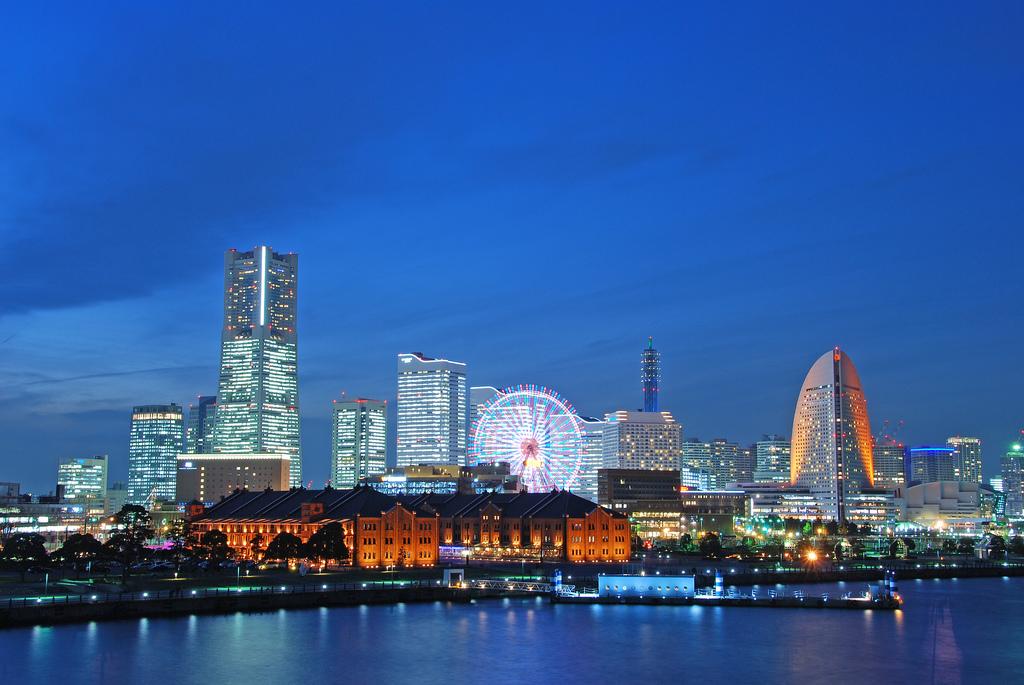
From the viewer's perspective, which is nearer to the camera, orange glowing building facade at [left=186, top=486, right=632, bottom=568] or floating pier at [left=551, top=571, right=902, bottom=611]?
floating pier at [left=551, top=571, right=902, bottom=611]

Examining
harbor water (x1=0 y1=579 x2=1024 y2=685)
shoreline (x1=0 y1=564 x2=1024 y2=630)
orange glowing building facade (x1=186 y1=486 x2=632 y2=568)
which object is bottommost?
harbor water (x1=0 y1=579 x2=1024 y2=685)

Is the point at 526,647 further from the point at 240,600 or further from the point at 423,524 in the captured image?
the point at 423,524

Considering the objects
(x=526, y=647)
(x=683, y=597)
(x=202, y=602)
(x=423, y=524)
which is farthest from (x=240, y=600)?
(x=423, y=524)

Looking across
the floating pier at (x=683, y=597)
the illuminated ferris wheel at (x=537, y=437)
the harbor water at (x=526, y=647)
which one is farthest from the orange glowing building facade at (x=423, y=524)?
the floating pier at (x=683, y=597)

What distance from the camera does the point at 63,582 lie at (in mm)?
109625

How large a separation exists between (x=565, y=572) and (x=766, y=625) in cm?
4194

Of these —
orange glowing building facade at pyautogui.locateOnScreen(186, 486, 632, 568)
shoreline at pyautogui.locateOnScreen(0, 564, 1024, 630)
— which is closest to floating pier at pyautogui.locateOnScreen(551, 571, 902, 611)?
shoreline at pyautogui.locateOnScreen(0, 564, 1024, 630)

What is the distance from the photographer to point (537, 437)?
179 m

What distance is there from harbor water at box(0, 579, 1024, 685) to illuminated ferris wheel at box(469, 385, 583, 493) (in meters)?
71.7

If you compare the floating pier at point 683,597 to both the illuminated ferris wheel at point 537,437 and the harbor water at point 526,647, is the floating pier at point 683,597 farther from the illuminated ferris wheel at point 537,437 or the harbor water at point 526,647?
the illuminated ferris wheel at point 537,437

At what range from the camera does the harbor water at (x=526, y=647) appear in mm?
72688

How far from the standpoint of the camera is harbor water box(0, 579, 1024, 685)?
72688mm

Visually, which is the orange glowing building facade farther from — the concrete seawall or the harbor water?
the harbor water

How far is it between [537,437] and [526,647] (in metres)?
96.4
